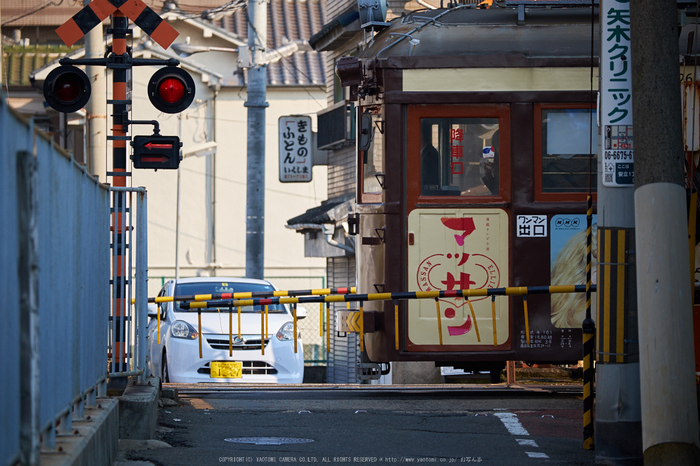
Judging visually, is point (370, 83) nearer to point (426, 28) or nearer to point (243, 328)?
point (426, 28)

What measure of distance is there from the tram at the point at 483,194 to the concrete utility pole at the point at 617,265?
293 centimetres

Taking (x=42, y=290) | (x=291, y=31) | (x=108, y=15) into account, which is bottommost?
(x=42, y=290)

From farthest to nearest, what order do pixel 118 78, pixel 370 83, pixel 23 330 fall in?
pixel 370 83 < pixel 118 78 < pixel 23 330

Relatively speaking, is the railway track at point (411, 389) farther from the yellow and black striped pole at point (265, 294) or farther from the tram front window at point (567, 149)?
the tram front window at point (567, 149)

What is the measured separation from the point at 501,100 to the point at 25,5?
99.2 ft

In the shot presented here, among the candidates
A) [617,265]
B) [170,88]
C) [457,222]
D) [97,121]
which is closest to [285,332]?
[97,121]

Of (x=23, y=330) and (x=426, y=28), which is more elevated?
(x=426, y=28)

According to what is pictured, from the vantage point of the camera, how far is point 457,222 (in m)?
9.59

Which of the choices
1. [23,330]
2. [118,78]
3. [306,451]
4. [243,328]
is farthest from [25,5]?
[23,330]

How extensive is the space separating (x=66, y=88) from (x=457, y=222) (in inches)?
149

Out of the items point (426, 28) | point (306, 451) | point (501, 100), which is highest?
point (426, 28)

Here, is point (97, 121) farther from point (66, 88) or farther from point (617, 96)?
point (617, 96)

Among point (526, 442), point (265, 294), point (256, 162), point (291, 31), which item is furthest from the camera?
point (291, 31)

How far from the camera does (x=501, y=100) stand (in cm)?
961
